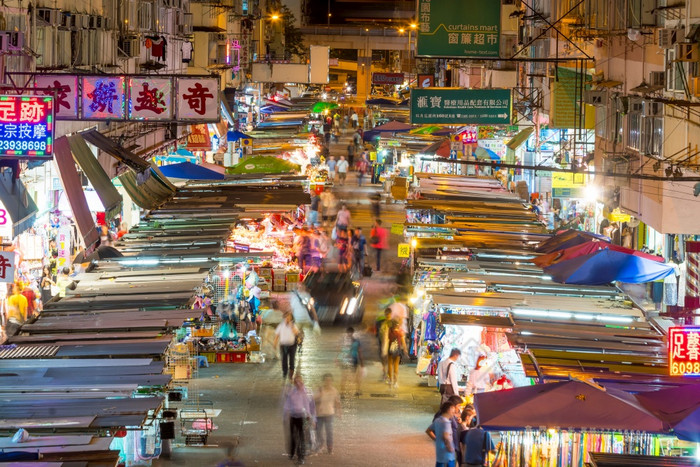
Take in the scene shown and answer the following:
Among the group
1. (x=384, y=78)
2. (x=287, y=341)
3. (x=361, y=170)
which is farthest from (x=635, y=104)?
(x=384, y=78)

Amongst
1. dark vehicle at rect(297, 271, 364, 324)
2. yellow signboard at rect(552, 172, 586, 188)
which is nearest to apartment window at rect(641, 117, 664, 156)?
yellow signboard at rect(552, 172, 586, 188)

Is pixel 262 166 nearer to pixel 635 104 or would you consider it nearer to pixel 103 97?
pixel 635 104

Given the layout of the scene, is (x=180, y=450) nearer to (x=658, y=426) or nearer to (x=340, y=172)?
(x=658, y=426)

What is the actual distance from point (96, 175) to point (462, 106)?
25.4 ft

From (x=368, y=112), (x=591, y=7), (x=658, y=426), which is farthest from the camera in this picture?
(x=368, y=112)

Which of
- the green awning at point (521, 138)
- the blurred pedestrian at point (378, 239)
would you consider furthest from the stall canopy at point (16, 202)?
the green awning at point (521, 138)

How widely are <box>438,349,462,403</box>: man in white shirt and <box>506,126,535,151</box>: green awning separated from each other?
70.7 ft

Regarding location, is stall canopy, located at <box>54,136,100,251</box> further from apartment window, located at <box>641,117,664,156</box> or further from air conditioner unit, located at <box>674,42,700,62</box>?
air conditioner unit, located at <box>674,42,700,62</box>

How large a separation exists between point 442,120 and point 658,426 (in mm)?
12660

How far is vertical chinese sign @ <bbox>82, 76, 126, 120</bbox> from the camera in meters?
18.9

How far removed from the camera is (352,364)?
63.1 feet

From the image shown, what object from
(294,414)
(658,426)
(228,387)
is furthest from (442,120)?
(658,426)

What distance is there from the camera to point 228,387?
18328 millimetres

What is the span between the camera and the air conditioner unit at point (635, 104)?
22547 mm
